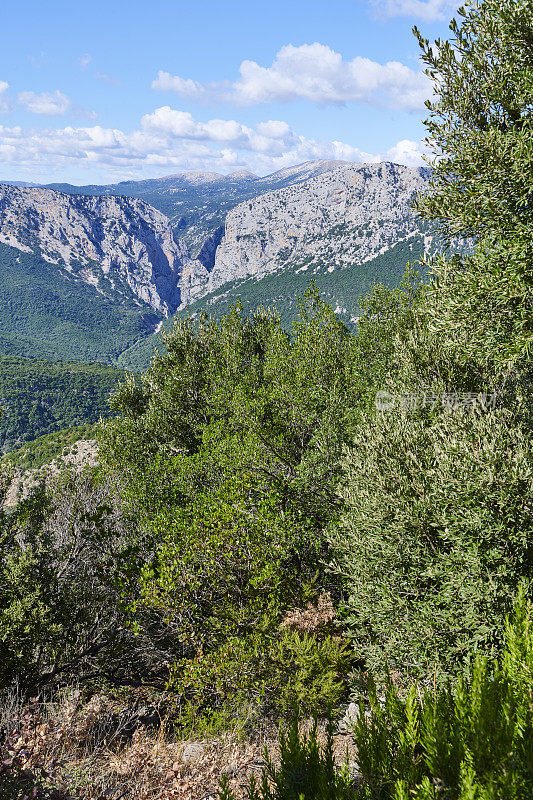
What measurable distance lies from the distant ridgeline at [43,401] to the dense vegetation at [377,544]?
158 meters

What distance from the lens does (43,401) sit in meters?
180

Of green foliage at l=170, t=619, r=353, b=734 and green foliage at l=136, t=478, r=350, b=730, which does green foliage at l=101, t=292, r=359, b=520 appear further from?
green foliage at l=170, t=619, r=353, b=734

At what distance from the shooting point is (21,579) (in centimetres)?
1422

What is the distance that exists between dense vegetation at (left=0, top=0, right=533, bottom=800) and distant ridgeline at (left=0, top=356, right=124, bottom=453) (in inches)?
6206

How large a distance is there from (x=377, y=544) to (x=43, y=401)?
19393 centimetres

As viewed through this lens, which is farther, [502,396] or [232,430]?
[232,430]

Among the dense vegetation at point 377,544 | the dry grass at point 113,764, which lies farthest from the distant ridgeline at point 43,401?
the dry grass at point 113,764

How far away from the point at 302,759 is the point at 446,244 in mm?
11520

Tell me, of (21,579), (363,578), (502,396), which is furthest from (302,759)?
(21,579)

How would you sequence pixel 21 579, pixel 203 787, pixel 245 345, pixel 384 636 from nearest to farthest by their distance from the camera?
1. pixel 203 787
2. pixel 384 636
3. pixel 21 579
4. pixel 245 345

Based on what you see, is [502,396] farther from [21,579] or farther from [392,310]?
[21,579]

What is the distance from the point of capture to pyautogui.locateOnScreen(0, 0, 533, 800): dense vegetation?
5.20 metres

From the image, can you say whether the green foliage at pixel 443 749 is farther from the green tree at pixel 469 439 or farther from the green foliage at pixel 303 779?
the green tree at pixel 469 439

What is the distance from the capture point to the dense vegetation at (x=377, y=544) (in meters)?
5.20
